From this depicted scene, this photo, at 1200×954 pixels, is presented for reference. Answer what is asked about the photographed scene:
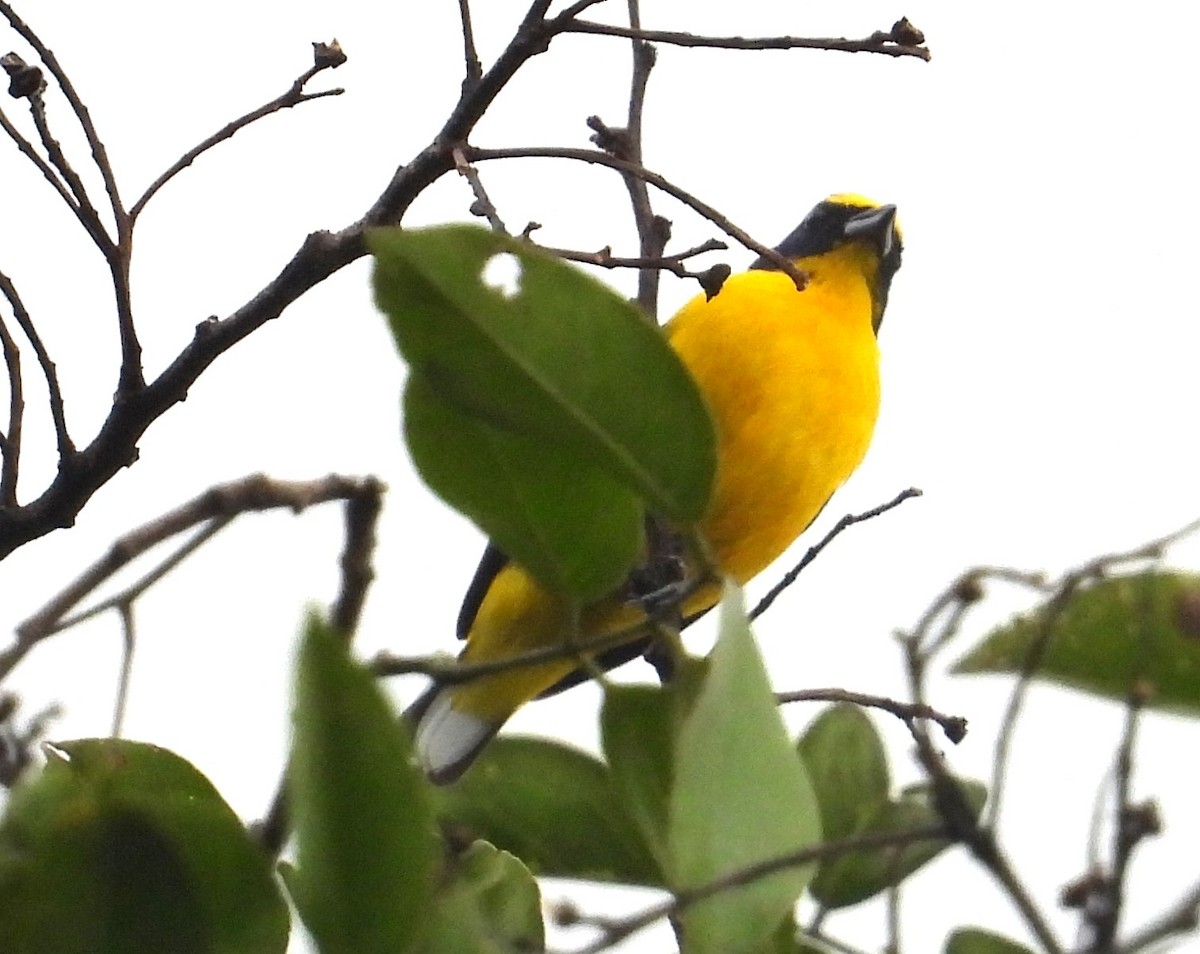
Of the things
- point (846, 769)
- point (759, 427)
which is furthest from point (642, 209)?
point (846, 769)

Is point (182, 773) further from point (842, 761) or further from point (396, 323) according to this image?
point (842, 761)

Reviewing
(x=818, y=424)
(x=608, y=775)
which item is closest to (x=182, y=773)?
(x=608, y=775)

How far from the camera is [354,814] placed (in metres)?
0.48

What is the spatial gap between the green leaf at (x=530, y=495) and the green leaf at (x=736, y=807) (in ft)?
0.35

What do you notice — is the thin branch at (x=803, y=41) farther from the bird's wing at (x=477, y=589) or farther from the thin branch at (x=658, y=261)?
the bird's wing at (x=477, y=589)

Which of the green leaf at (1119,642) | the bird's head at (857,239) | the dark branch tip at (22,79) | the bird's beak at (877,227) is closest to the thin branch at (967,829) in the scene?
the green leaf at (1119,642)

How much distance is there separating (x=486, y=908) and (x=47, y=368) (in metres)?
0.58

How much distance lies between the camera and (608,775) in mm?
723

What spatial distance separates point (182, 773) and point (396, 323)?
168mm

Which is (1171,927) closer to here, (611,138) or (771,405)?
(611,138)

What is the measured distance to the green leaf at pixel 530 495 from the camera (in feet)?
2.07

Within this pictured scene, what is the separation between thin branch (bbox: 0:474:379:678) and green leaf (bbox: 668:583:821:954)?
146mm

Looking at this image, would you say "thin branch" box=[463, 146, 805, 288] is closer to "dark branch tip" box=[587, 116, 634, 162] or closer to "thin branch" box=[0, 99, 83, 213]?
"thin branch" box=[0, 99, 83, 213]

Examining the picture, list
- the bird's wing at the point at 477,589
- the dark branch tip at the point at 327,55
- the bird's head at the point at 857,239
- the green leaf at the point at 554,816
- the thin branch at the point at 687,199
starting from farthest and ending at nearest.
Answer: the bird's head at the point at 857,239
the bird's wing at the point at 477,589
the dark branch tip at the point at 327,55
the thin branch at the point at 687,199
the green leaf at the point at 554,816
